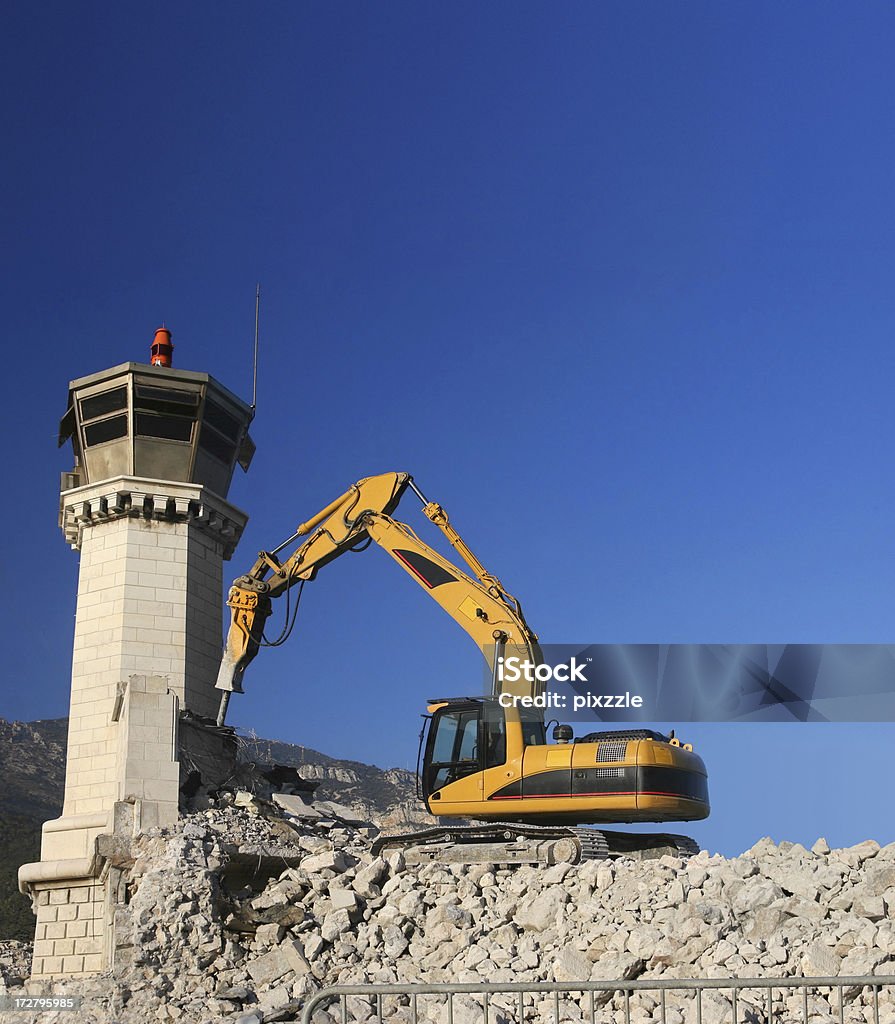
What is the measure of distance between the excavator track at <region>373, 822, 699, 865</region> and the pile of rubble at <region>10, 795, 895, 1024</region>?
13.5 inches

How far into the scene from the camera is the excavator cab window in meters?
18.1

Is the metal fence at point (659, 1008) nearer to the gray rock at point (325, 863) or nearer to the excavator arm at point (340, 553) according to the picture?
the gray rock at point (325, 863)

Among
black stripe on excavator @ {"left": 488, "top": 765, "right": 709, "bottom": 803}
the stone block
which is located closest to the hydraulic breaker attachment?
the stone block

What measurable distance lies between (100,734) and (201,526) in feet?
13.9

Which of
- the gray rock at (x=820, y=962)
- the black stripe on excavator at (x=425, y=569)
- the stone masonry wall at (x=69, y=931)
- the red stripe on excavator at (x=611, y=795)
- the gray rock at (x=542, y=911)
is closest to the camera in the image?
the gray rock at (x=820, y=962)

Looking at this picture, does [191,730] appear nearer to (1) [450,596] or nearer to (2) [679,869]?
(1) [450,596]

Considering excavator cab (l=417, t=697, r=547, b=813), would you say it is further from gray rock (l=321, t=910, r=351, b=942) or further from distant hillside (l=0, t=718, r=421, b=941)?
distant hillside (l=0, t=718, r=421, b=941)

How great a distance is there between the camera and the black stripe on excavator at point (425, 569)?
65.7 feet

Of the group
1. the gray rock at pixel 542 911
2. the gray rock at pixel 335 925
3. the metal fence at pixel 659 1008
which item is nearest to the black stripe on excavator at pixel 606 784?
the gray rock at pixel 542 911

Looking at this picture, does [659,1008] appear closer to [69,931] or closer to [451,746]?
[451,746]

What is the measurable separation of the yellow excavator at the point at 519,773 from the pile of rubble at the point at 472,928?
0.66 m

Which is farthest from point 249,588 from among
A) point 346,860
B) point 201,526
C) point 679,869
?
point 679,869

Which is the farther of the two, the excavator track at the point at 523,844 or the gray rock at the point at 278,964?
the excavator track at the point at 523,844

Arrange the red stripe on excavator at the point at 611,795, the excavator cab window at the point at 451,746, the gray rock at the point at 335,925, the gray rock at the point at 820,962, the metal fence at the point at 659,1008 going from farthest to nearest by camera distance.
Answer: the excavator cab window at the point at 451,746 → the red stripe on excavator at the point at 611,795 → the gray rock at the point at 335,925 → the gray rock at the point at 820,962 → the metal fence at the point at 659,1008
